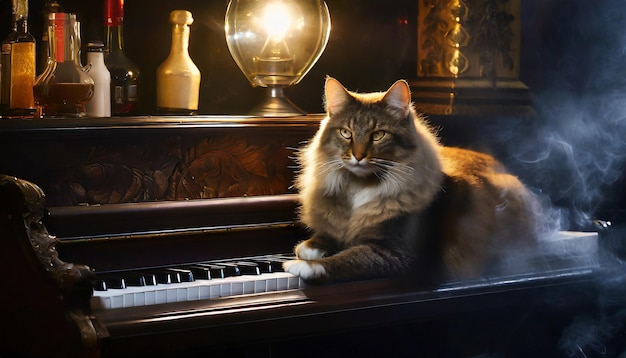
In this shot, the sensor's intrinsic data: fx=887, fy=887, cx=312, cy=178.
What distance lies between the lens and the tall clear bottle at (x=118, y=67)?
2.88m

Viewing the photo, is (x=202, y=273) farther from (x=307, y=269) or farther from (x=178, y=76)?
(x=178, y=76)

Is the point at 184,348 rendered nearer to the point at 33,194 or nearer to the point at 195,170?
the point at 33,194

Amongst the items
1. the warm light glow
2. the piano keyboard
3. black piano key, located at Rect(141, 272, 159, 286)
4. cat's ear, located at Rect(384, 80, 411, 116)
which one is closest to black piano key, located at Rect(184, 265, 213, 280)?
the piano keyboard

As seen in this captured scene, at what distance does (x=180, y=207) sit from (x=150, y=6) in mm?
936

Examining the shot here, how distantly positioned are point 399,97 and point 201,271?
73 centimetres

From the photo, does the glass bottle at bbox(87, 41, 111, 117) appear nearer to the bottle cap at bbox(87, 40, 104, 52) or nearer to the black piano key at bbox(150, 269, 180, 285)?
the bottle cap at bbox(87, 40, 104, 52)

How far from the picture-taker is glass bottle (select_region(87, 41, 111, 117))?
2.72 meters

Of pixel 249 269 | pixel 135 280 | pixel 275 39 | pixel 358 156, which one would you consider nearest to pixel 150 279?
pixel 135 280

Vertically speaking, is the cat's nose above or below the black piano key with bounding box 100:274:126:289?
above

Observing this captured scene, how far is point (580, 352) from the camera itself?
2986 millimetres

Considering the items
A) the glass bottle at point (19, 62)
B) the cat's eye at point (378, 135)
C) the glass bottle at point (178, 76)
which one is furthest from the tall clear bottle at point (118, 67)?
the cat's eye at point (378, 135)

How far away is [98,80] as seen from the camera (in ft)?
8.96

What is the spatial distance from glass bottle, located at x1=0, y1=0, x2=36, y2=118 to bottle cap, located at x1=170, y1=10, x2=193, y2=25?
478 millimetres

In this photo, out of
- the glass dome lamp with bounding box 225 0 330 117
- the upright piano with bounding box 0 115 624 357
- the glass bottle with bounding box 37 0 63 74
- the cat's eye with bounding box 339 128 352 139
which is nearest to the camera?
the upright piano with bounding box 0 115 624 357
